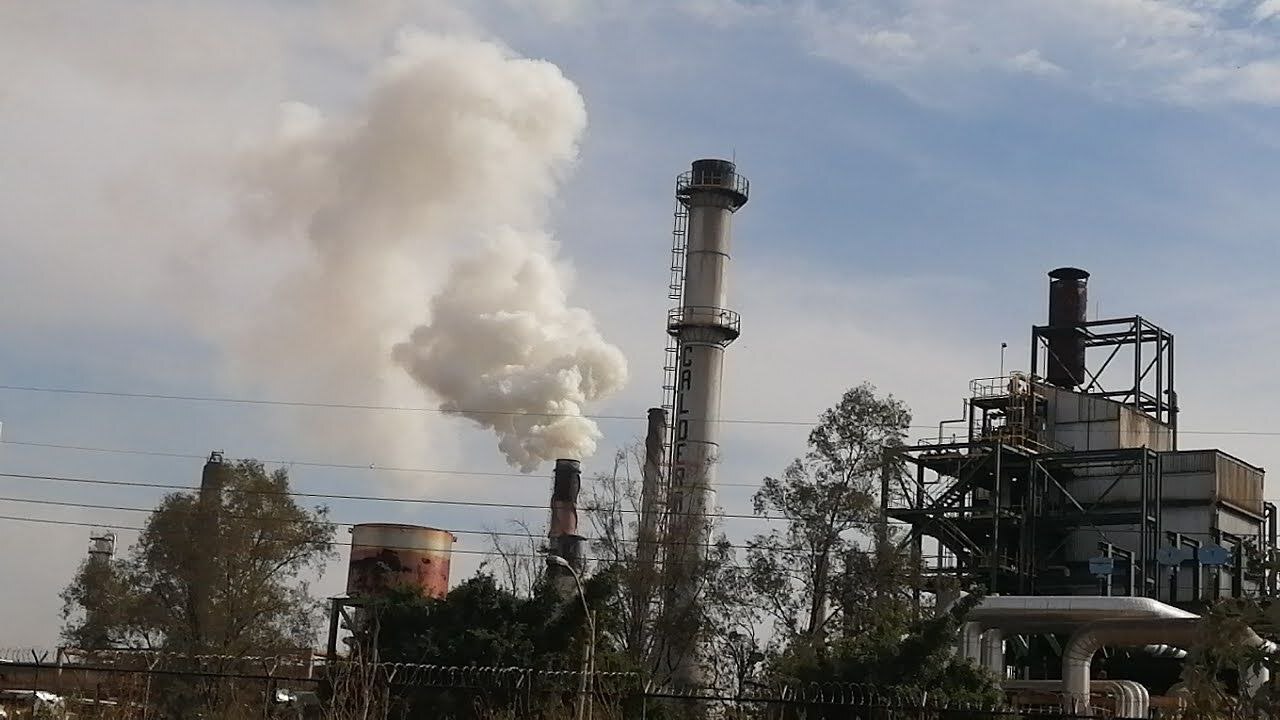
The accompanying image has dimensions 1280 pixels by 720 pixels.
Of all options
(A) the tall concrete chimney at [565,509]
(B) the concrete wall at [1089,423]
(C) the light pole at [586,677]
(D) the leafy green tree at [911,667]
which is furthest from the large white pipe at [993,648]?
(A) the tall concrete chimney at [565,509]

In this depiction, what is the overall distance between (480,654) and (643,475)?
53.7ft

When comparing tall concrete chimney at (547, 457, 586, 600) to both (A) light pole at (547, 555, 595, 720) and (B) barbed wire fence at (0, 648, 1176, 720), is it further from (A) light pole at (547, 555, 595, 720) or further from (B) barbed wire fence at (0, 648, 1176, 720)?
(A) light pole at (547, 555, 595, 720)

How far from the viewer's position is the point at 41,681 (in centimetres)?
6178

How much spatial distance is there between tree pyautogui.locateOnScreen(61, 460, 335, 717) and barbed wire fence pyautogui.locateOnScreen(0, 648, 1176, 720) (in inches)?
296

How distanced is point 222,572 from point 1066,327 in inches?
1446

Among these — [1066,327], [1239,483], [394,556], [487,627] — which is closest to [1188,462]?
[1239,483]

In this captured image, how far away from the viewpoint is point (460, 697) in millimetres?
35188

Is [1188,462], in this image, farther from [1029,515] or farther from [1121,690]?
[1121,690]

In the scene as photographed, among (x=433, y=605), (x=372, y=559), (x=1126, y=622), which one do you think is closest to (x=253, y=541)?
(x=372, y=559)

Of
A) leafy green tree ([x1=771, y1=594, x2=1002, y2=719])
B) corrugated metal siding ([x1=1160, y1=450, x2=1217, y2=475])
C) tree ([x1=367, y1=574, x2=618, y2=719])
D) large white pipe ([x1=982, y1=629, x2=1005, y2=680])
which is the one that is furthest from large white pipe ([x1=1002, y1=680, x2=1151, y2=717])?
corrugated metal siding ([x1=1160, y1=450, x2=1217, y2=475])

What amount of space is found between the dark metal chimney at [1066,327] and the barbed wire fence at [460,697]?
25687 mm

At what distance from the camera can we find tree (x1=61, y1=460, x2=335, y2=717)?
5831cm

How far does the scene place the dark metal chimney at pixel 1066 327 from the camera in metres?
67.8

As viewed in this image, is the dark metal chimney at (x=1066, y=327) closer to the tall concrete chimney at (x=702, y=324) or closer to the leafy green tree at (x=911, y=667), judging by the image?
the tall concrete chimney at (x=702, y=324)
